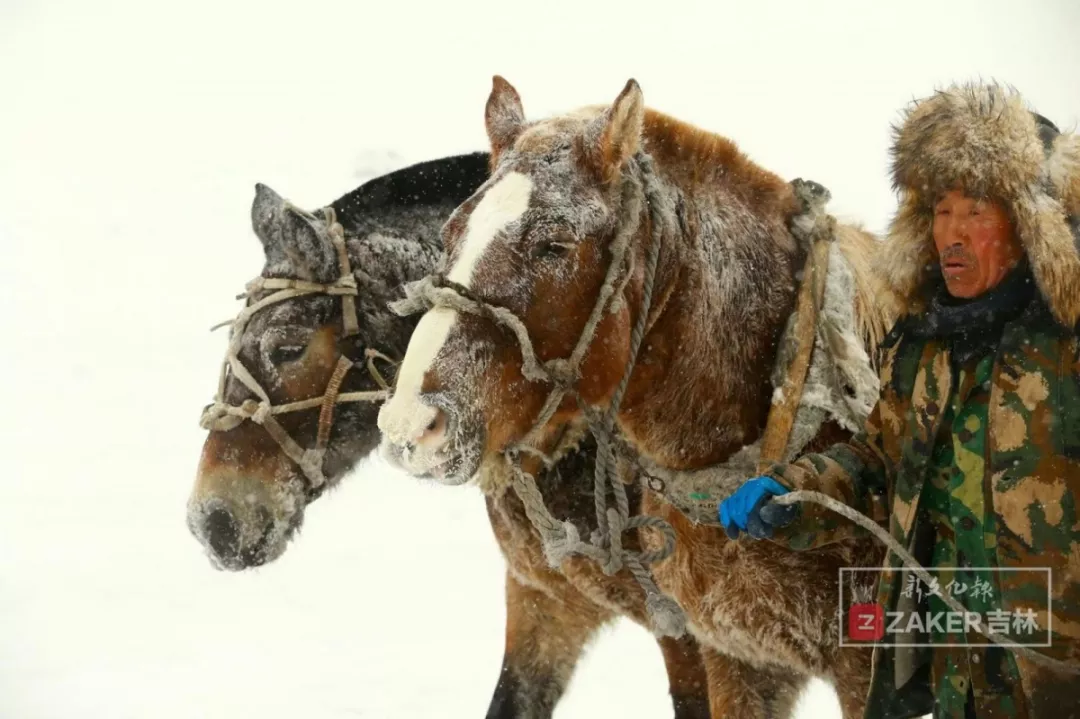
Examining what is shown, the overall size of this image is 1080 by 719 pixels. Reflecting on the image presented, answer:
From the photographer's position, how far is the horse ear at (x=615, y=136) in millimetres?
2312

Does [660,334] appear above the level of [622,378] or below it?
above

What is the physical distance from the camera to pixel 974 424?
1.96m

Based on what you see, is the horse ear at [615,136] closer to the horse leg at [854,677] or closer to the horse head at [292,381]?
the horse leg at [854,677]

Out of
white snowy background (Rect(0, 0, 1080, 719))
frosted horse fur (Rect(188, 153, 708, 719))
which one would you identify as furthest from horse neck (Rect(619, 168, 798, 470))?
white snowy background (Rect(0, 0, 1080, 719))

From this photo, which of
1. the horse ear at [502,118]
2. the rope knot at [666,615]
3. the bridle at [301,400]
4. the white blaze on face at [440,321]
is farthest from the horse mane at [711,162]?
the bridle at [301,400]

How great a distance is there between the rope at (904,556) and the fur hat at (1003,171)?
468mm

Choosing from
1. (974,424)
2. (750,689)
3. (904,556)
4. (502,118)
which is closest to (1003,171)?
(974,424)

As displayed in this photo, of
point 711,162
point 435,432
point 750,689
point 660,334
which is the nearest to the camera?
point 435,432

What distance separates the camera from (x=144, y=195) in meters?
11.2

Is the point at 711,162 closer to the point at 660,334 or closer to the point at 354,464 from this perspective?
the point at 660,334

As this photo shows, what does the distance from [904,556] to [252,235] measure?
33.1ft

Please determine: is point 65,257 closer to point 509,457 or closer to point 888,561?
point 509,457

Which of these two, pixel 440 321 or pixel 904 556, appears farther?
pixel 440 321

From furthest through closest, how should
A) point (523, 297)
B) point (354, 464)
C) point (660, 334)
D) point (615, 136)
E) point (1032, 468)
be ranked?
1. point (354, 464)
2. point (660, 334)
3. point (615, 136)
4. point (523, 297)
5. point (1032, 468)
